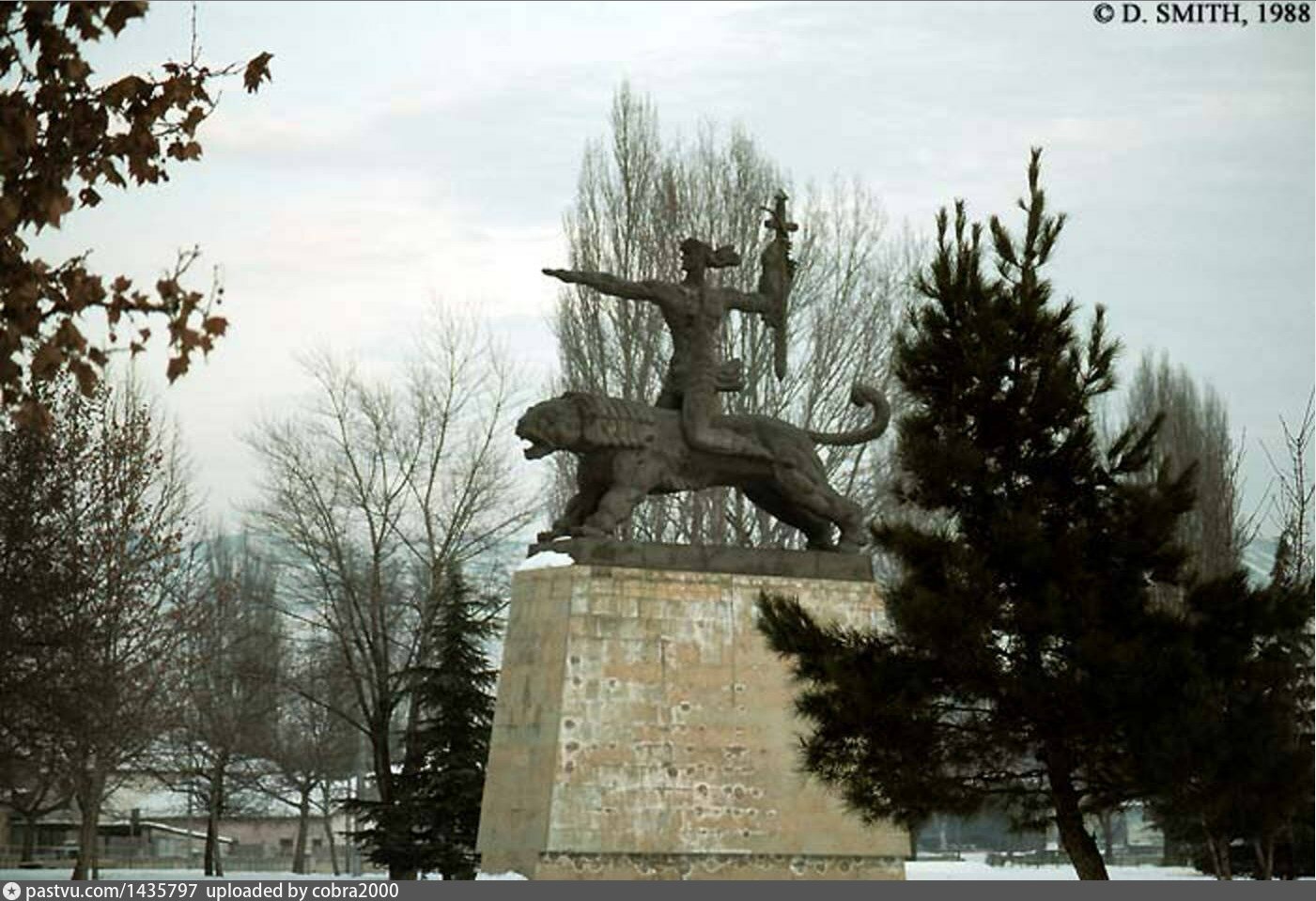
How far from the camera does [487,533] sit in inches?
1166

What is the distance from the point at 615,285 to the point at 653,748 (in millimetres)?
3859

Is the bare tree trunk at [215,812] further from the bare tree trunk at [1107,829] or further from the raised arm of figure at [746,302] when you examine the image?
the raised arm of figure at [746,302]

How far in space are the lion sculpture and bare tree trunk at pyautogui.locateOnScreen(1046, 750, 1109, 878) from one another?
583 centimetres

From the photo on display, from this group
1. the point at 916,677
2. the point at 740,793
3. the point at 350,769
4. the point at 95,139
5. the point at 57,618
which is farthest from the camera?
the point at 350,769

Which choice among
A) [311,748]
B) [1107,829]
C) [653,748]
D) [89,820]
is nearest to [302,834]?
[311,748]

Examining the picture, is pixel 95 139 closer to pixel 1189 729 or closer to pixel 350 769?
pixel 1189 729

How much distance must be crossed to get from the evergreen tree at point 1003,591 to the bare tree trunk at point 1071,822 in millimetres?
14

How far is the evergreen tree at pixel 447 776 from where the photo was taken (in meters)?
23.5

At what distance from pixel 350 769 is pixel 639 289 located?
2864 cm

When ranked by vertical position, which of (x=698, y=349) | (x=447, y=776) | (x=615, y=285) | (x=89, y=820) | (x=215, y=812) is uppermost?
(x=615, y=285)

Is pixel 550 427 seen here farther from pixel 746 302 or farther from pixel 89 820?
pixel 89 820

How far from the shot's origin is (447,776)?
23.5 m

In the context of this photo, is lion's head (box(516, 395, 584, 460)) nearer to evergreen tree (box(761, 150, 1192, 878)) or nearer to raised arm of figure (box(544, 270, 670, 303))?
raised arm of figure (box(544, 270, 670, 303))

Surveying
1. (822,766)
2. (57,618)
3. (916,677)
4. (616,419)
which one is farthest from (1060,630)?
(57,618)
